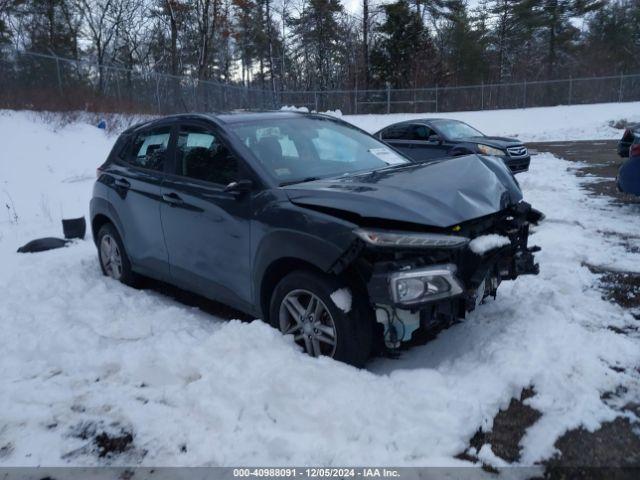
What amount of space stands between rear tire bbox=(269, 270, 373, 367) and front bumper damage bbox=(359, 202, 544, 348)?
5.7 inches

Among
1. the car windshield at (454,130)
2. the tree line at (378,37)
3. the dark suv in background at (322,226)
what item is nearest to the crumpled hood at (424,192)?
the dark suv in background at (322,226)

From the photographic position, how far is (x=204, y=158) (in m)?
4.41

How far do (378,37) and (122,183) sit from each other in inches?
1500

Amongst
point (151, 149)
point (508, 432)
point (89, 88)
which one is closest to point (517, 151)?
point (151, 149)

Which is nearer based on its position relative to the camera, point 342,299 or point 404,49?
point 342,299

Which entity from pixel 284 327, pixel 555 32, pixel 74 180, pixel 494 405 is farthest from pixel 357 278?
pixel 555 32

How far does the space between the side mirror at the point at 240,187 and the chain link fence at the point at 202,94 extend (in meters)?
11.1

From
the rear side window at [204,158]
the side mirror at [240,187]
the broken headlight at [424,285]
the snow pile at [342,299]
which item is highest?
the rear side window at [204,158]

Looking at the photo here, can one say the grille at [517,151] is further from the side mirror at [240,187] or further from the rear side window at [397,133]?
the side mirror at [240,187]

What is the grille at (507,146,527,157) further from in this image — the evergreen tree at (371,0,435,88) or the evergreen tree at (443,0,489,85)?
the evergreen tree at (443,0,489,85)

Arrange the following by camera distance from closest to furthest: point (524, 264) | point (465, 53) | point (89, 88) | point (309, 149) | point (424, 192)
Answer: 1. point (424, 192)
2. point (524, 264)
3. point (309, 149)
4. point (89, 88)
5. point (465, 53)

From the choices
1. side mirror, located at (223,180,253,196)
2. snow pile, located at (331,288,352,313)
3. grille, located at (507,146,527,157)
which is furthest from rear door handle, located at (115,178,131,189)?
grille, located at (507,146,527,157)

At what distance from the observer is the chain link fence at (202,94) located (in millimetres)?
17406

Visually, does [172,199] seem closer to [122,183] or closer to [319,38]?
[122,183]
